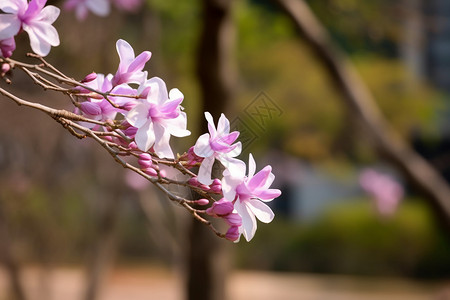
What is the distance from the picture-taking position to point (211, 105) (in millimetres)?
2621

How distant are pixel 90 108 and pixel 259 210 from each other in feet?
0.75

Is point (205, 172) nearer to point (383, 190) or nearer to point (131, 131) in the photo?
point (131, 131)

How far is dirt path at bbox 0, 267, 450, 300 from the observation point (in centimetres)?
763

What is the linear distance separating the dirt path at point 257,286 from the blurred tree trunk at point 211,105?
4424mm

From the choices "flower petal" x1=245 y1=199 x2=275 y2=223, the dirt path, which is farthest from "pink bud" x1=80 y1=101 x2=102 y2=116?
the dirt path

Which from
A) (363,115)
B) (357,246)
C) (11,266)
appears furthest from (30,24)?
(357,246)

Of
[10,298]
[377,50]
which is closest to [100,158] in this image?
[10,298]

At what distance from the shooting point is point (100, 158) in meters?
4.42

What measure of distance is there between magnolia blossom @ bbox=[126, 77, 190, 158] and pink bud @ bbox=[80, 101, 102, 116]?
66 millimetres

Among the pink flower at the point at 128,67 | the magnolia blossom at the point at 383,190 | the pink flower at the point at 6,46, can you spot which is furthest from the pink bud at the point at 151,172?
the magnolia blossom at the point at 383,190

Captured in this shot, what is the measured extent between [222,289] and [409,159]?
1.03m

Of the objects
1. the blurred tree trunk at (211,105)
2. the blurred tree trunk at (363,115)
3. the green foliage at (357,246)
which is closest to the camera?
the blurred tree trunk at (211,105)

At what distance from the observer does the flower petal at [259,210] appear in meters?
0.81

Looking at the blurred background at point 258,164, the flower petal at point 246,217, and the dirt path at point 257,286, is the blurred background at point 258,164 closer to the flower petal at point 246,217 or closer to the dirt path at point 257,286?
the dirt path at point 257,286
